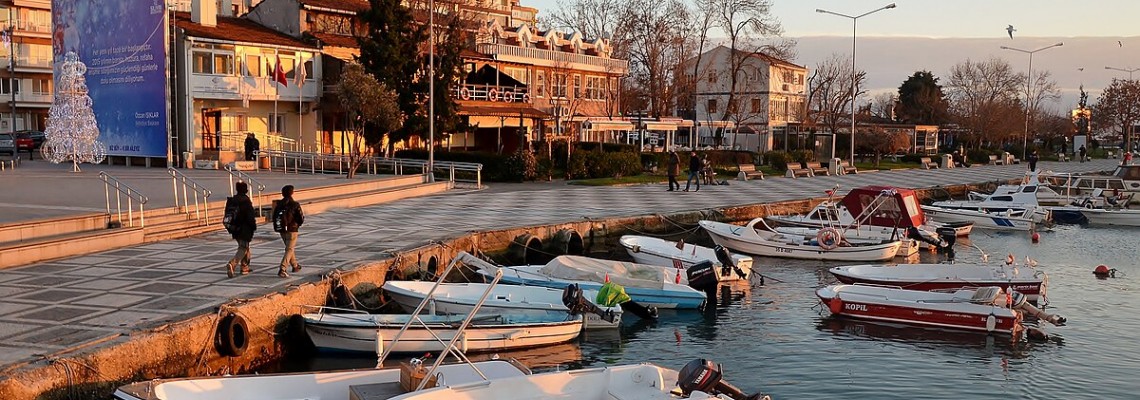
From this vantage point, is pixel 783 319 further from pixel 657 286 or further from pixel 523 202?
pixel 523 202

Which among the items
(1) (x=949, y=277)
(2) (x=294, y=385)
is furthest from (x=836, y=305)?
(2) (x=294, y=385)

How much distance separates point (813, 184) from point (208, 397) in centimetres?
4157

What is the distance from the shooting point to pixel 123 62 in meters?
39.2

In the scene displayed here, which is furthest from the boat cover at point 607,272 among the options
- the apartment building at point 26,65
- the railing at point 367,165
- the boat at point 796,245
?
the apartment building at point 26,65

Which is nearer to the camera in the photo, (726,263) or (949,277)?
(949,277)

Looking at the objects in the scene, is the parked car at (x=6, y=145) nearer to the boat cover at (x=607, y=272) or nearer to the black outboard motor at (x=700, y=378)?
the boat cover at (x=607, y=272)

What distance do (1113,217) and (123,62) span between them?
4035 centimetres

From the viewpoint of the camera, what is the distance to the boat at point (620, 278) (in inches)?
800

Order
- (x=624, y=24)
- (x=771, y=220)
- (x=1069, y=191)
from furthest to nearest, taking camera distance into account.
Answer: (x=624, y=24), (x=1069, y=191), (x=771, y=220)

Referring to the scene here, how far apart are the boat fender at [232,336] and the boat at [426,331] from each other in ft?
5.04

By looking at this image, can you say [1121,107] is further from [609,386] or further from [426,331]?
[609,386]

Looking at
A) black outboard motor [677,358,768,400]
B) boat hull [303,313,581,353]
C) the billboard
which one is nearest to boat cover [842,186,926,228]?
boat hull [303,313,581,353]

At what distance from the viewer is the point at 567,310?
706 inches

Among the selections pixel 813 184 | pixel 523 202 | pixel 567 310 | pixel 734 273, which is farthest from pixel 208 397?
pixel 813 184
